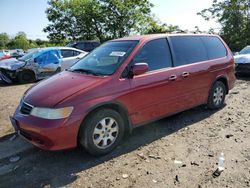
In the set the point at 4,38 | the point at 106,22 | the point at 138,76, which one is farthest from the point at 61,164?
the point at 4,38

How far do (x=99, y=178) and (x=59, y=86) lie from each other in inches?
60.7

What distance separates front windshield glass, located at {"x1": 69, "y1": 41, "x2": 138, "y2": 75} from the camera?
468 cm

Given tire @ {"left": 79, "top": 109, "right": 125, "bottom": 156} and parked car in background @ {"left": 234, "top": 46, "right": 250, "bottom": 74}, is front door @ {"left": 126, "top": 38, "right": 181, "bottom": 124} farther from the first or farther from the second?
parked car in background @ {"left": 234, "top": 46, "right": 250, "bottom": 74}

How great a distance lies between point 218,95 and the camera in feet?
21.8

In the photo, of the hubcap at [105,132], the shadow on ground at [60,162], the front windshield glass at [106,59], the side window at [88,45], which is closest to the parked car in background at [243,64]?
the shadow on ground at [60,162]

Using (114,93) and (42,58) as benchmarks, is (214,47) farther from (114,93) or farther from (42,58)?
(42,58)

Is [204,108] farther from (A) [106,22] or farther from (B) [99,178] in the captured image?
(A) [106,22]

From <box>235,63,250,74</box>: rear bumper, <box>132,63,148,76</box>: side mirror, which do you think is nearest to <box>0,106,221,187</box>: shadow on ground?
Answer: <box>132,63,148,76</box>: side mirror

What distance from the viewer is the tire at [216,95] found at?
639cm

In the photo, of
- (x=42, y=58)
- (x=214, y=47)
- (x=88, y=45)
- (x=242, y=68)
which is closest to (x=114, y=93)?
(x=214, y=47)

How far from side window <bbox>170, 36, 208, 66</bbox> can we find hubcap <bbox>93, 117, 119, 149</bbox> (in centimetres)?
183

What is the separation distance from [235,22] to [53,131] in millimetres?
29682

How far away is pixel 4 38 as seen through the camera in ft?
256

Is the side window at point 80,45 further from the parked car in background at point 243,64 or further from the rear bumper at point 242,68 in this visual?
the rear bumper at point 242,68
